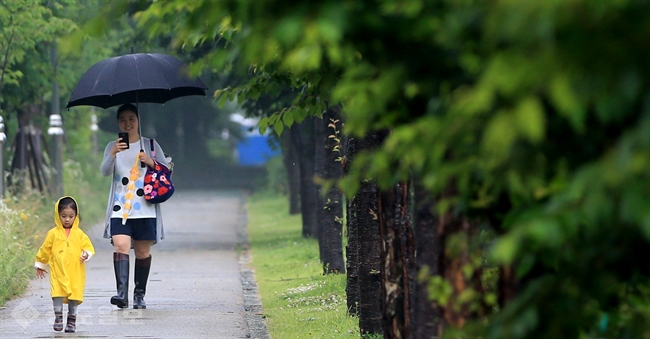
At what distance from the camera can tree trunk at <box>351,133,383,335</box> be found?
28.3ft

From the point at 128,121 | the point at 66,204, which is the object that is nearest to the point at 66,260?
the point at 66,204

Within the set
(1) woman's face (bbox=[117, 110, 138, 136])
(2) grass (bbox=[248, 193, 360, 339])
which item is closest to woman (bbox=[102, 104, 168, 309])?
(1) woman's face (bbox=[117, 110, 138, 136])

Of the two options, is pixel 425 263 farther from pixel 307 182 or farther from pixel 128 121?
pixel 307 182

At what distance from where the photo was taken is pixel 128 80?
10.4 metres

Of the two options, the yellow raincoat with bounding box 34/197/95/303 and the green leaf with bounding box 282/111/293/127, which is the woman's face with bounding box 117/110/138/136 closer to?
the yellow raincoat with bounding box 34/197/95/303

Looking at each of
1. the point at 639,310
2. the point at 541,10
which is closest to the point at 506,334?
the point at 639,310

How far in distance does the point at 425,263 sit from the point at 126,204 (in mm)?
5914

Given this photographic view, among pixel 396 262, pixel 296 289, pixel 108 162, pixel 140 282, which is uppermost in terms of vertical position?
pixel 108 162

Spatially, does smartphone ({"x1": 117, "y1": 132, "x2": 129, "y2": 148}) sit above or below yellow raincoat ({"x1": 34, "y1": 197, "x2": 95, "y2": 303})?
above

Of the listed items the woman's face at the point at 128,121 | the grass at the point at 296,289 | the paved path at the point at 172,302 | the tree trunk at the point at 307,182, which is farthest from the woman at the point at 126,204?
the tree trunk at the point at 307,182

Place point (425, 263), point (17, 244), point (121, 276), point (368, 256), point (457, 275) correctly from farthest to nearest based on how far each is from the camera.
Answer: point (17, 244)
point (121, 276)
point (368, 256)
point (425, 263)
point (457, 275)

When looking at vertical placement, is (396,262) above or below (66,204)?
below

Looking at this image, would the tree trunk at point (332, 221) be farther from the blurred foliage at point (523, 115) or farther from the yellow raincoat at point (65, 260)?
the blurred foliage at point (523, 115)

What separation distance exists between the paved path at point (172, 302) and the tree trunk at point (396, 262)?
2.55 m
